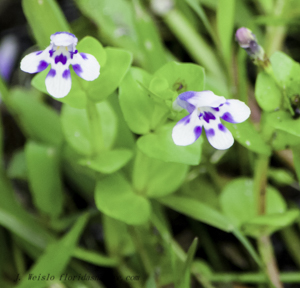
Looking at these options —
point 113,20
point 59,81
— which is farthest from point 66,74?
point 113,20

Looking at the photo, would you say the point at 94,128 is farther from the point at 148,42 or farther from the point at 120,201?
the point at 148,42

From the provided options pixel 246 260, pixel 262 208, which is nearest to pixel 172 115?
pixel 262 208

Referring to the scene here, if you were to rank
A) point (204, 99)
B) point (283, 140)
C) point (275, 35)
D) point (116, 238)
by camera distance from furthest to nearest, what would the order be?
point (275, 35), point (116, 238), point (283, 140), point (204, 99)

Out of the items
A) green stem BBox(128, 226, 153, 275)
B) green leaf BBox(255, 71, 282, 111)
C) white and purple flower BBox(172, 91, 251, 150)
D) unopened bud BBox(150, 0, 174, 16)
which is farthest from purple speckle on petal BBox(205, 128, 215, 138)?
unopened bud BBox(150, 0, 174, 16)

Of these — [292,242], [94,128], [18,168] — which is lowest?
[292,242]

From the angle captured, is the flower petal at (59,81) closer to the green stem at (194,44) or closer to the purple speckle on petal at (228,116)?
the purple speckle on petal at (228,116)

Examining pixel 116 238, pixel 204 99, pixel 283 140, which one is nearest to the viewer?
pixel 204 99
